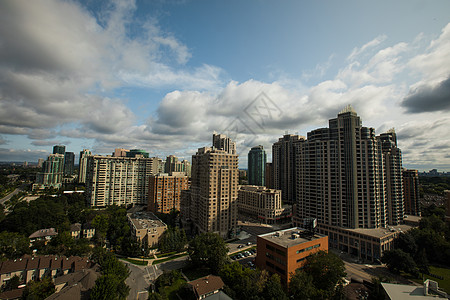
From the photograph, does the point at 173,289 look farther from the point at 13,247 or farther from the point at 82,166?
the point at 82,166

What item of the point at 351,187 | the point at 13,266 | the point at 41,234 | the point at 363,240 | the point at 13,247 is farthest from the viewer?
the point at 351,187

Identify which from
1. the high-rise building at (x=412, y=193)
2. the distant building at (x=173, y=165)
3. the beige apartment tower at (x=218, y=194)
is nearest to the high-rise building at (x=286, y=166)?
the high-rise building at (x=412, y=193)

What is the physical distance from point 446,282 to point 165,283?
49.9m

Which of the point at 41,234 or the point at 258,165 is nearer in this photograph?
the point at 41,234

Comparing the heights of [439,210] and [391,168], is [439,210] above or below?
below

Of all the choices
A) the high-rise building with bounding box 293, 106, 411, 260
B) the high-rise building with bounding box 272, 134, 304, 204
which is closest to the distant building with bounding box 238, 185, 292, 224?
the high-rise building with bounding box 272, 134, 304, 204

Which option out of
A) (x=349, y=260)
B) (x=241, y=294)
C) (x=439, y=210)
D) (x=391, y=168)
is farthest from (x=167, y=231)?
(x=439, y=210)

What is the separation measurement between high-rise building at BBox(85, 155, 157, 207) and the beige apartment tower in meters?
Answer: 43.6

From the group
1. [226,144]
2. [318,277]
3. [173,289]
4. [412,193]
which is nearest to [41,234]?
[173,289]

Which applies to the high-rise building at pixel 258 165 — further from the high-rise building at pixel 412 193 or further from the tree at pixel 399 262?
the tree at pixel 399 262

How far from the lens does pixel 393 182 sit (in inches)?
2341

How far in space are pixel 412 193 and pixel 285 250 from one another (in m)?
67.4

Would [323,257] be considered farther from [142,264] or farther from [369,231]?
[142,264]

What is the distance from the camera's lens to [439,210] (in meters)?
70.1
